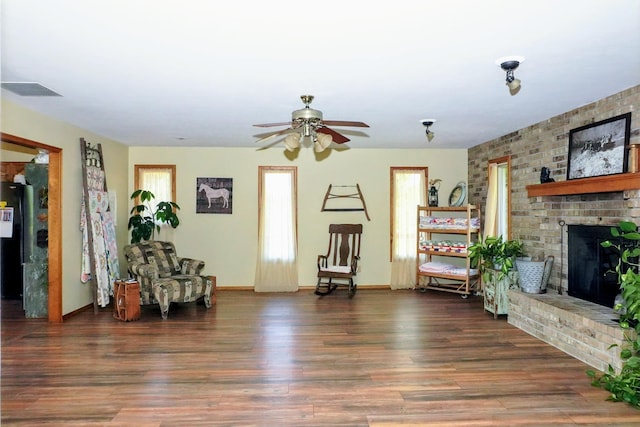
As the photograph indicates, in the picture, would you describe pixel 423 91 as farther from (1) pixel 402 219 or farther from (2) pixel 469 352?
(1) pixel 402 219

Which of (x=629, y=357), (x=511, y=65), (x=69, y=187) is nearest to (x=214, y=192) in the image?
(x=69, y=187)

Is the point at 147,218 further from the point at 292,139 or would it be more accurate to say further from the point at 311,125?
the point at 311,125

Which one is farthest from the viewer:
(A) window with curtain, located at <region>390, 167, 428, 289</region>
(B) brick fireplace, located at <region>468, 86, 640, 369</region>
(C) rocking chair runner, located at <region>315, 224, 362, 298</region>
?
(A) window with curtain, located at <region>390, 167, 428, 289</region>

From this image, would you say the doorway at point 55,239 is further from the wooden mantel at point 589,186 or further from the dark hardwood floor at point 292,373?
the wooden mantel at point 589,186

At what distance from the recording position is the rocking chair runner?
6.58 metres

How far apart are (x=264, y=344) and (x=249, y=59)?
264 cm

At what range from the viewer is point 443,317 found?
17.1 feet

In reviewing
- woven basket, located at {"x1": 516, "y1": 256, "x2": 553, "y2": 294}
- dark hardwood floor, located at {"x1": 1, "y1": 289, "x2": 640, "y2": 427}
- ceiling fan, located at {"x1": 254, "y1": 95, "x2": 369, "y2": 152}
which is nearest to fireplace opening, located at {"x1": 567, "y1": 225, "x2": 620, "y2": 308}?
woven basket, located at {"x1": 516, "y1": 256, "x2": 553, "y2": 294}

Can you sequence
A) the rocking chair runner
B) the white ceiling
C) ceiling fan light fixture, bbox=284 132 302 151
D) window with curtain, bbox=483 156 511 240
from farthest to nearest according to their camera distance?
the rocking chair runner
window with curtain, bbox=483 156 511 240
ceiling fan light fixture, bbox=284 132 302 151
the white ceiling

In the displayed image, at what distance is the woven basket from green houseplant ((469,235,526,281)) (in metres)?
0.22

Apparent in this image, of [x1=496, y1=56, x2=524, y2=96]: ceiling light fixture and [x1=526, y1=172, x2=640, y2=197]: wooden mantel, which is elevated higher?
[x1=496, y1=56, x2=524, y2=96]: ceiling light fixture

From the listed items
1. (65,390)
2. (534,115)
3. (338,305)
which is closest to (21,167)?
(65,390)

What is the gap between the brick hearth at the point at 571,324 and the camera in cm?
342

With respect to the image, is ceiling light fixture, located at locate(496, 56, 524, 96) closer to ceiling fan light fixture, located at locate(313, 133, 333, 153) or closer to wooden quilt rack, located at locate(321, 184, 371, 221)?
ceiling fan light fixture, located at locate(313, 133, 333, 153)
